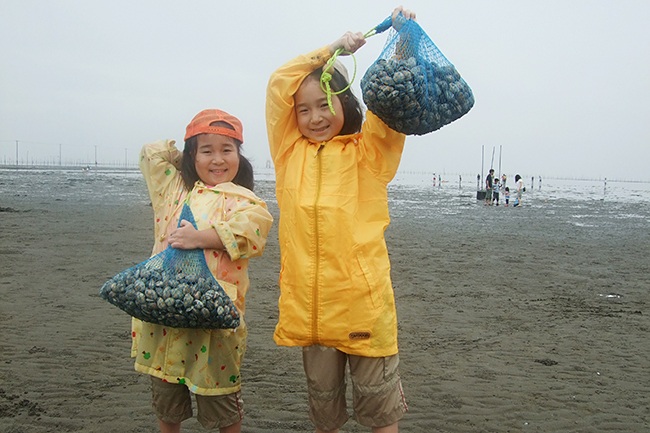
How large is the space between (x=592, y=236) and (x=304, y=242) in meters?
14.0

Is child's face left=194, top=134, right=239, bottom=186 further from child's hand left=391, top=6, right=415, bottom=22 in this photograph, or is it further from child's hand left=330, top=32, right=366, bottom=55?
child's hand left=391, top=6, right=415, bottom=22

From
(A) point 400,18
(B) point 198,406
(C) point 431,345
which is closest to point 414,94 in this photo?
(A) point 400,18

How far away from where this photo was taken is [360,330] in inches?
96.6

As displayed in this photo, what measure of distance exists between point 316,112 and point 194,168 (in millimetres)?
845

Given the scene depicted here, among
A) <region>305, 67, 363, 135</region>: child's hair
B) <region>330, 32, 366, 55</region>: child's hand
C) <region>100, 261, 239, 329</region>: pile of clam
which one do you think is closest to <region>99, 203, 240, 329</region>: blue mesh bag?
<region>100, 261, 239, 329</region>: pile of clam

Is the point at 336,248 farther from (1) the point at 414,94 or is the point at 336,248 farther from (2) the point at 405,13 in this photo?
(2) the point at 405,13

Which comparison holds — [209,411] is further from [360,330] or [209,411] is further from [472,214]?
[472,214]

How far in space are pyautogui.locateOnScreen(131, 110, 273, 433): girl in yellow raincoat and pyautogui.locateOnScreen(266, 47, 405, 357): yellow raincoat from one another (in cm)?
27

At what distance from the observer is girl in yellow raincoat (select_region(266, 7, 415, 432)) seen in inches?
96.8

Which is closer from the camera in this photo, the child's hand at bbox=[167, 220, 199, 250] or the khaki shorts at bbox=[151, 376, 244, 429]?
the child's hand at bbox=[167, 220, 199, 250]

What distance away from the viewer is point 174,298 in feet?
7.81

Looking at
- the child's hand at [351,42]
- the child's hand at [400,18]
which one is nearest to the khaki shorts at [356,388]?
the child's hand at [351,42]

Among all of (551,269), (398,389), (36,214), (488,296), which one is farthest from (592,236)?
(36,214)

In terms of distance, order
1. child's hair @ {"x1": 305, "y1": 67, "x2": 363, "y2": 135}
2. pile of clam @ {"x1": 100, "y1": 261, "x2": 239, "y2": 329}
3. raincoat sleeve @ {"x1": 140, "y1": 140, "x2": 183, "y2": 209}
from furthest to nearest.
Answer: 1. raincoat sleeve @ {"x1": 140, "y1": 140, "x2": 183, "y2": 209}
2. child's hair @ {"x1": 305, "y1": 67, "x2": 363, "y2": 135}
3. pile of clam @ {"x1": 100, "y1": 261, "x2": 239, "y2": 329}
